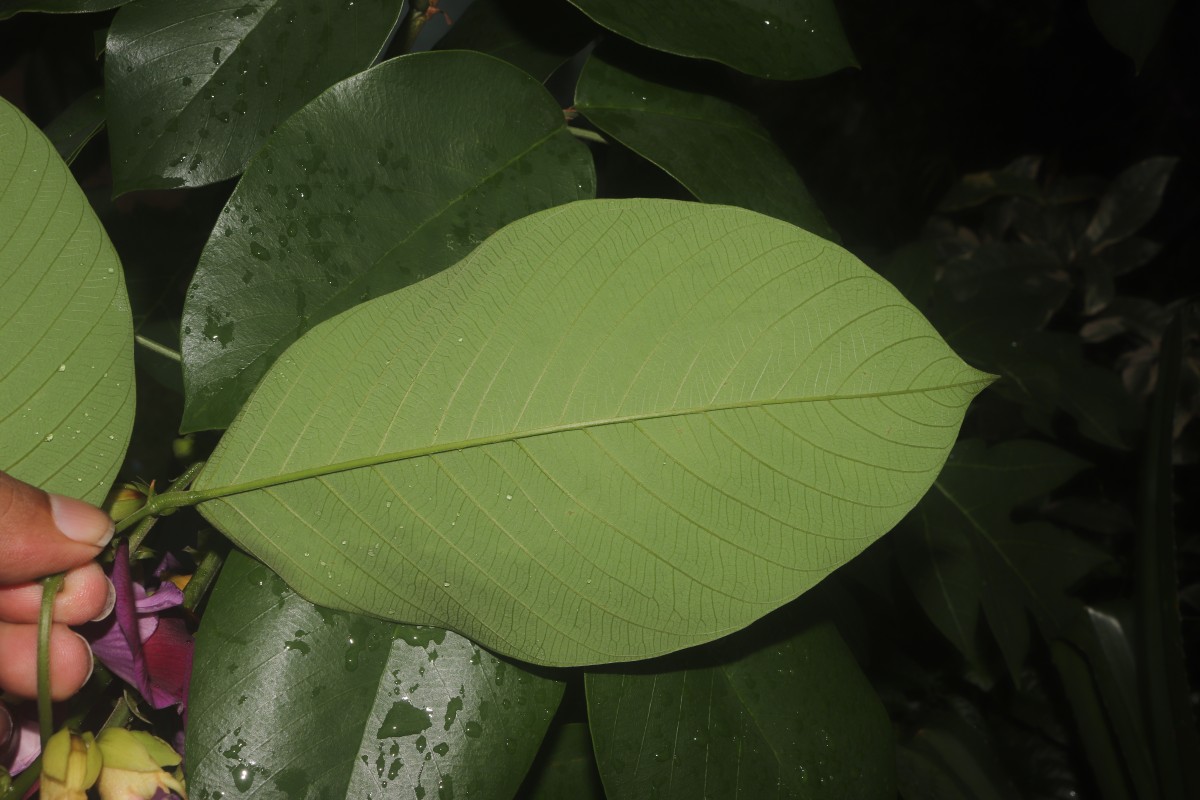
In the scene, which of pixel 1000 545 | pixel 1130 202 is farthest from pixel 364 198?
pixel 1130 202

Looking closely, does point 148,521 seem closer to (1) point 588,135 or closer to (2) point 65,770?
(2) point 65,770

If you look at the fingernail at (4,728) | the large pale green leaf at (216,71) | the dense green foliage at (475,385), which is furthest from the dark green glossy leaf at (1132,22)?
the fingernail at (4,728)

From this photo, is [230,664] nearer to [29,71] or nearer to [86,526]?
[86,526]

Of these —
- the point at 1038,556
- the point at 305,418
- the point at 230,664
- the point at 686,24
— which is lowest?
the point at 1038,556

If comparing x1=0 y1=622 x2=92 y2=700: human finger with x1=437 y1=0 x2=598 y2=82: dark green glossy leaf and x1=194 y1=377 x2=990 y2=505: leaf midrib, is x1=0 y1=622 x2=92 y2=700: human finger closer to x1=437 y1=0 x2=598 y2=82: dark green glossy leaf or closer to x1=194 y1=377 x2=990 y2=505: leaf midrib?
x1=194 y1=377 x2=990 y2=505: leaf midrib

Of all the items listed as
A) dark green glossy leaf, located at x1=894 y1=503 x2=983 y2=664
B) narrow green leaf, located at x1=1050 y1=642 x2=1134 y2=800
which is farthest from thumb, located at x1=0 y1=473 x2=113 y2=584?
narrow green leaf, located at x1=1050 y1=642 x2=1134 y2=800

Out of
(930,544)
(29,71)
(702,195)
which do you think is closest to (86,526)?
(702,195)
